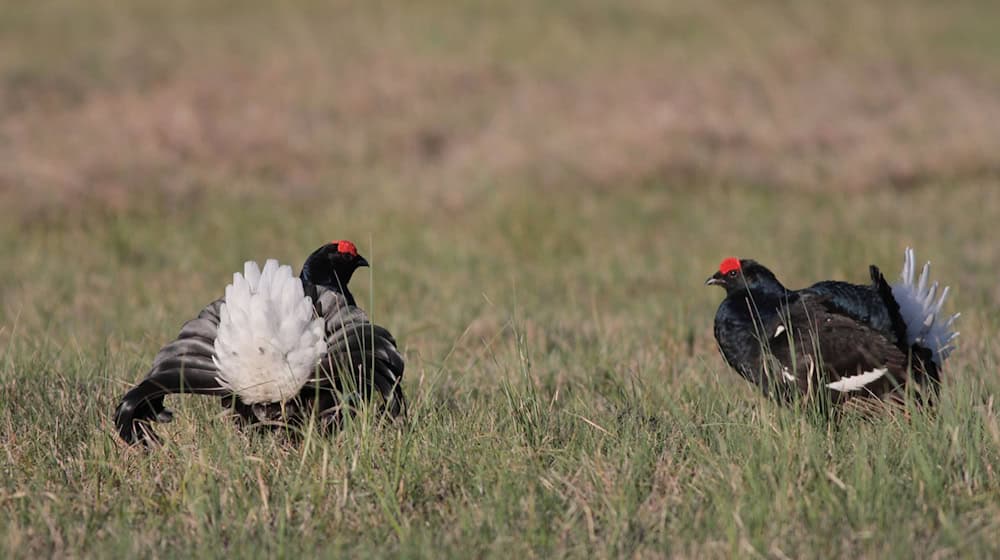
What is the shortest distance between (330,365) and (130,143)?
10.2 m

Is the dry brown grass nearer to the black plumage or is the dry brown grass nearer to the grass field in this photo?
the grass field

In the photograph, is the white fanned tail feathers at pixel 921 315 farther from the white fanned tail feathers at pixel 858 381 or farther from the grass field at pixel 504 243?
the white fanned tail feathers at pixel 858 381

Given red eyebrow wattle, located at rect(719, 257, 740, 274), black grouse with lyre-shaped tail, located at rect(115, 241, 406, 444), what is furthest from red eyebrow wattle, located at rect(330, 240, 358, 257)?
red eyebrow wattle, located at rect(719, 257, 740, 274)

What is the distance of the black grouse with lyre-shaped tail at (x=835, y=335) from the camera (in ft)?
16.4

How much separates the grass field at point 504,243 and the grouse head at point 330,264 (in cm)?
28

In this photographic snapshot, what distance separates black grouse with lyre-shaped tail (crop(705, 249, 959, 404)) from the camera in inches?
197

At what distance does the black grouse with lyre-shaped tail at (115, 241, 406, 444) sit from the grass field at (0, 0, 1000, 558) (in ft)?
0.48

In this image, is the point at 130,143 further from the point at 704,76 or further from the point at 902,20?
the point at 902,20

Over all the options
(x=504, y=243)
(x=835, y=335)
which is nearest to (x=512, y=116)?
(x=504, y=243)

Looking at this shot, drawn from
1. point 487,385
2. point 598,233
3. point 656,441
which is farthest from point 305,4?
point 656,441

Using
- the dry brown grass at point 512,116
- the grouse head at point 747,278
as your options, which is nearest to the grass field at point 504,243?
the dry brown grass at point 512,116

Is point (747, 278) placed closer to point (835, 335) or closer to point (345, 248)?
point (835, 335)

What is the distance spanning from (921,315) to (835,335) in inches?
20.7

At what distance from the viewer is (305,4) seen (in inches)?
848
